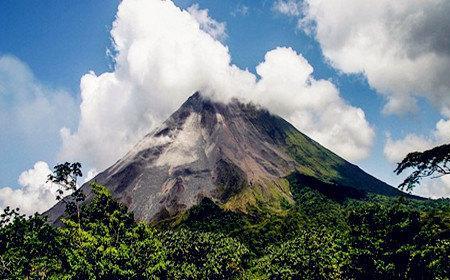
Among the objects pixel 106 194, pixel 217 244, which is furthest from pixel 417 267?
pixel 217 244

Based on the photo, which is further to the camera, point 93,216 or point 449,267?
point 93,216

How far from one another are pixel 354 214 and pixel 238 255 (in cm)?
7277

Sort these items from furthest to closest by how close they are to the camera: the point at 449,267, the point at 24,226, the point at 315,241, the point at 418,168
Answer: the point at 315,241
the point at 24,226
the point at 449,267
the point at 418,168

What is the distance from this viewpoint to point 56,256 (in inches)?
2383

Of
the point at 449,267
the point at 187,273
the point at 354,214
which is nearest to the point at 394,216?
the point at 354,214

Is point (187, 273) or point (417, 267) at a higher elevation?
point (417, 267)

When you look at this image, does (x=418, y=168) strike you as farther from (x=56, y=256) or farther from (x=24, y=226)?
(x=24, y=226)

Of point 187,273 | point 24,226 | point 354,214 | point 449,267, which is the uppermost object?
point 354,214

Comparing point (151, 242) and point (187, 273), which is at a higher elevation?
point (151, 242)

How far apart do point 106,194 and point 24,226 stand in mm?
26492

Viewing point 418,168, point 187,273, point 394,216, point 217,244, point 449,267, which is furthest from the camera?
point 217,244

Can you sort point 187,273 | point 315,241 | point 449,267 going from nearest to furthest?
point 449,267
point 315,241
point 187,273

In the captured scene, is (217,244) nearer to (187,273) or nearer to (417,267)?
(187,273)

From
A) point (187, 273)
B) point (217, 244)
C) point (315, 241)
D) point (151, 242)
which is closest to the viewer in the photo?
point (151, 242)
